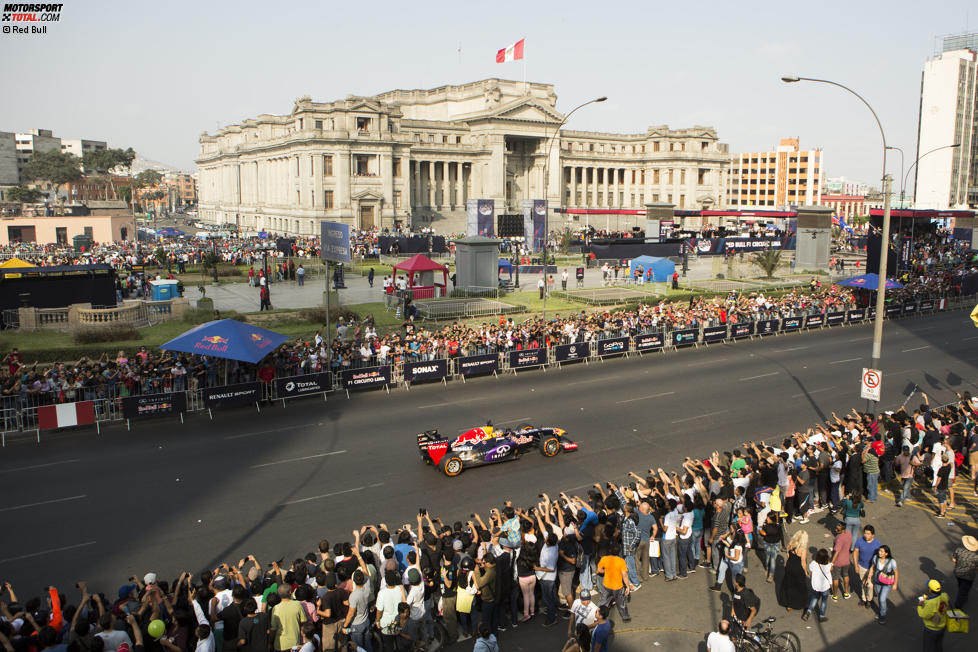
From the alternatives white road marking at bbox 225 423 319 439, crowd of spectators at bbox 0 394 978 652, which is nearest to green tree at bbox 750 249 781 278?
crowd of spectators at bbox 0 394 978 652

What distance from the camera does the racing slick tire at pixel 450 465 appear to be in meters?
17.8

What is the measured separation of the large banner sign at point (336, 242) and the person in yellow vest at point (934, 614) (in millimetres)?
22824

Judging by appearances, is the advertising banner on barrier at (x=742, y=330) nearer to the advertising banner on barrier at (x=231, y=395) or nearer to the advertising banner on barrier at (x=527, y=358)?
the advertising banner on barrier at (x=527, y=358)

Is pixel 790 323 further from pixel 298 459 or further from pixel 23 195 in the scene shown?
pixel 23 195

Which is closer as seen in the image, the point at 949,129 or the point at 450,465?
the point at 450,465

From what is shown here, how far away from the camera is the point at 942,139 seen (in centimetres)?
13200

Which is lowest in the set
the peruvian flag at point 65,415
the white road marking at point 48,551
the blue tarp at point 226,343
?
the white road marking at point 48,551

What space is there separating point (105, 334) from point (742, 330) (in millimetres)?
29855

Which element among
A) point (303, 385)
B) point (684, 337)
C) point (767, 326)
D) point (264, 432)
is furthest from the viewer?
point (767, 326)

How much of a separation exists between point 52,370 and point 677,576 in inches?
791

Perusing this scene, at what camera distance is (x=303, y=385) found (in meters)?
25.2

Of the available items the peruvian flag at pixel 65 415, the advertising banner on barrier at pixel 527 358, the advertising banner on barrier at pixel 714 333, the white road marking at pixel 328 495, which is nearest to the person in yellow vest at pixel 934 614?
the white road marking at pixel 328 495

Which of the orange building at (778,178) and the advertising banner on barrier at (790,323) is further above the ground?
the orange building at (778,178)

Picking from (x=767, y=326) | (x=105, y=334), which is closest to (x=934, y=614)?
(x=767, y=326)
